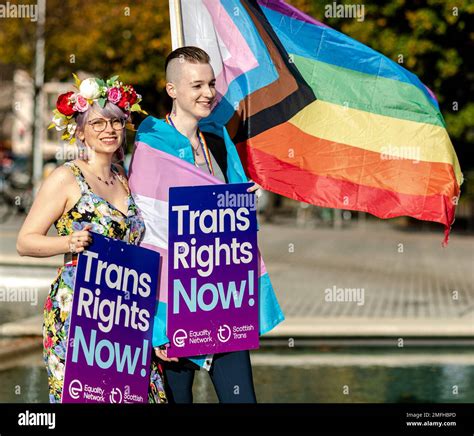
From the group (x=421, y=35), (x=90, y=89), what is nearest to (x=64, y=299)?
(x=90, y=89)

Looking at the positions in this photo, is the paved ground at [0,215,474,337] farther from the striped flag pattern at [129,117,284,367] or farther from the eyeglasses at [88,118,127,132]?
the eyeglasses at [88,118,127,132]

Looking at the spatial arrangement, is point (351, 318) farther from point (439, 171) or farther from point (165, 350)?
point (165, 350)

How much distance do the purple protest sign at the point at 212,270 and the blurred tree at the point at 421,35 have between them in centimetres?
1728

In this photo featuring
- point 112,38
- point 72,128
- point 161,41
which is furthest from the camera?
point 112,38

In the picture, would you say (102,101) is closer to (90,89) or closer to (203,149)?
(90,89)

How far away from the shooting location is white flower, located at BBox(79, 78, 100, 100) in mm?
4664

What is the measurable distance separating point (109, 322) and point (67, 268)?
28 cm

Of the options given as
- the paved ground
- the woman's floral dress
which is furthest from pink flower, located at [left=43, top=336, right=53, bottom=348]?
the paved ground

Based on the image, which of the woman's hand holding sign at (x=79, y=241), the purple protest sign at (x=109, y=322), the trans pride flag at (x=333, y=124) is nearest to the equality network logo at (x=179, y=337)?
the purple protest sign at (x=109, y=322)

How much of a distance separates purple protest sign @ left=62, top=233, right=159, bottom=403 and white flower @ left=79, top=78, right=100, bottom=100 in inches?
23.7

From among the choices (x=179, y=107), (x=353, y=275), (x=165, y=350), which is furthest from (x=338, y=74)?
(x=353, y=275)

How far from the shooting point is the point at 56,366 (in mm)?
4621

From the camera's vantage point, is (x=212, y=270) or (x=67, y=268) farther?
(x=212, y=270)
